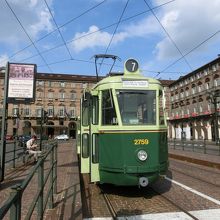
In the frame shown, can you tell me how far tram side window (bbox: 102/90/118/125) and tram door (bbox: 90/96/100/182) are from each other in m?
0.30

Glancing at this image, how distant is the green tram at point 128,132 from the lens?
304 inches

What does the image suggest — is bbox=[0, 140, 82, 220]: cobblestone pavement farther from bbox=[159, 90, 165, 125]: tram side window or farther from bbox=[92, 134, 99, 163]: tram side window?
bbox=[159, 90, 165, 125]: tram side window

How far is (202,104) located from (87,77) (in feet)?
116

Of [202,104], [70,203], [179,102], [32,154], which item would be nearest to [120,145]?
[70,203]

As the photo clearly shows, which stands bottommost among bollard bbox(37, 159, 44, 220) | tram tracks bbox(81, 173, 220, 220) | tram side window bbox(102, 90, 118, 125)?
tram tracks bbox(81, 173, 220, 220)

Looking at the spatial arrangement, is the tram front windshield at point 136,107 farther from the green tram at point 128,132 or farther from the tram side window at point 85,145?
→ the tram side window at point 85,145

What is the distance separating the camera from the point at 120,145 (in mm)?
7766

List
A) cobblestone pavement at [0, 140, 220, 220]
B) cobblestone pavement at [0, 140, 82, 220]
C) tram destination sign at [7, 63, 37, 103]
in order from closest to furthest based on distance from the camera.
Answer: cobblestone pavement at [0, 140, 82, 220] → cobblestone pavement at [0, 140, 220, 220] → tram destination sign at [7, 63, 37, 103]

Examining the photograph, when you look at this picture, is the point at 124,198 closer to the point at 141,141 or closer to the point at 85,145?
the point at 141,141

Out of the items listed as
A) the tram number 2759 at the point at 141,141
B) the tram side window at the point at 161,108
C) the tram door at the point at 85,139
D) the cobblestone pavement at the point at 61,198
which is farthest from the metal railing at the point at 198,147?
the tram number 2759 at the point at 141,141

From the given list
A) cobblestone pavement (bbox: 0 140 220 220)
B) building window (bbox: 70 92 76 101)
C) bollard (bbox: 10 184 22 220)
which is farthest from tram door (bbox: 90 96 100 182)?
building window (bbox: 70 92 76 101)

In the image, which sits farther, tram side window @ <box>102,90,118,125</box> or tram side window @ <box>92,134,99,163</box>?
tram side window @ <box>92,134,99,163</box>

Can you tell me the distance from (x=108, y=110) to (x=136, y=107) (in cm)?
70

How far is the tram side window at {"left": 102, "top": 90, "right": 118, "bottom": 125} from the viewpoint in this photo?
8.00 metres
